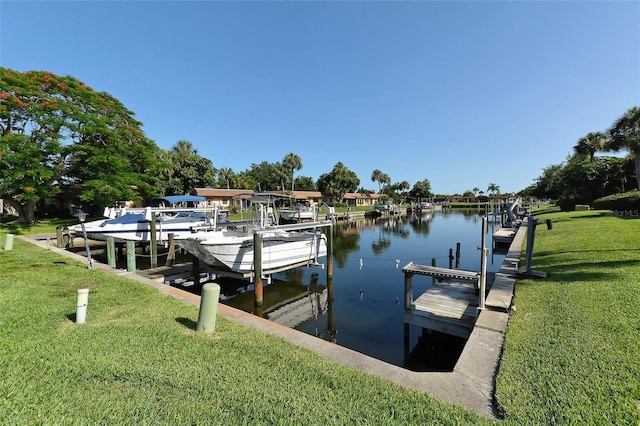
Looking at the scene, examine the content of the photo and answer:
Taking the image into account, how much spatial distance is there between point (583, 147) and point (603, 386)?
161ft

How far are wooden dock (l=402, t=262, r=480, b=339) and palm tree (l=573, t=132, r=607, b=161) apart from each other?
43851 millimetres

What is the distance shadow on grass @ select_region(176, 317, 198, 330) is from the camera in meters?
4.88

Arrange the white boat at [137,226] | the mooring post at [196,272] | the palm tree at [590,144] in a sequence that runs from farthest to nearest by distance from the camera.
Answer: the palm tree at [590,144], the white boat at [137,226], the mooring post at [196,272]

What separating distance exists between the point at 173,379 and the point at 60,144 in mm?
23631

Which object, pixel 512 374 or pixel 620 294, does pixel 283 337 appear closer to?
pixel 512 374

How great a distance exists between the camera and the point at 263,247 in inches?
391

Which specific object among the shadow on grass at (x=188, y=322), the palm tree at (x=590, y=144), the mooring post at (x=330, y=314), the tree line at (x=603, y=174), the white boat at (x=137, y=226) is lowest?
the mooring post at (x=330, y=314)

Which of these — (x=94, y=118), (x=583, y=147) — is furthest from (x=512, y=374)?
(x=583, y=147)

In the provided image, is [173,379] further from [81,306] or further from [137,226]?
[137,226]

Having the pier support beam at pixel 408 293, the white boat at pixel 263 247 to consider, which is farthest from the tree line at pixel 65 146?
the pier support beam at pixel 408 293

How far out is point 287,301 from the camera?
10156 millimetres

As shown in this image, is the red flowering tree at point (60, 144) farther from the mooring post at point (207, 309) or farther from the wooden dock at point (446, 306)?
the wooden dock at point (446, 306)

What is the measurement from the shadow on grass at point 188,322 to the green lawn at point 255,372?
0.02 m

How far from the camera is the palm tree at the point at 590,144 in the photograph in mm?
36459
